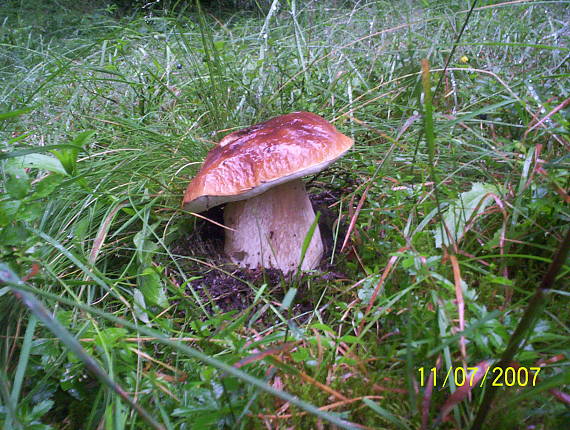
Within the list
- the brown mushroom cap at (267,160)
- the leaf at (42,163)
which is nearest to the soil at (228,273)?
the brown mushroom cap at (267,160)

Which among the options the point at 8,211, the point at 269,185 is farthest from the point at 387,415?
the point at 8,211

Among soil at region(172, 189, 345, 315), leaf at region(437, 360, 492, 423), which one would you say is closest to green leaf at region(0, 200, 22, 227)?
soil at region(172, 189, 345, 315)

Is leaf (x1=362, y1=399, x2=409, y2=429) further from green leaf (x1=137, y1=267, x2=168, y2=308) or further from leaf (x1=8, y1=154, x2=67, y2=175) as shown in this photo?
leaf (x1=8, y1=154, x2=67, y2=175)

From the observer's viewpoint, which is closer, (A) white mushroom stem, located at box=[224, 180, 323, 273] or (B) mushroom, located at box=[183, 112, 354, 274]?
(B) mushroom, located at box=[183, 112, 354, 274]

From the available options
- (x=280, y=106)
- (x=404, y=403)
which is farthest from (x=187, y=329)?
(x=280, y=106)

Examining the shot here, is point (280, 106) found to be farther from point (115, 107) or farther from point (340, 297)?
point (340, 297)
